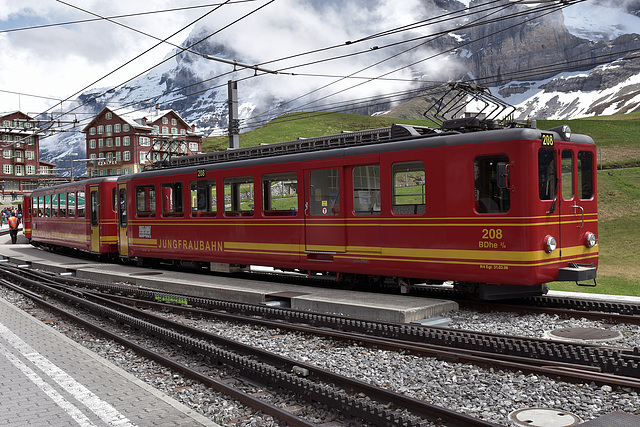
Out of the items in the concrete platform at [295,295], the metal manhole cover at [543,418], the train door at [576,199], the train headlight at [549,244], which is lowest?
the metal manhole cover at [543,418]

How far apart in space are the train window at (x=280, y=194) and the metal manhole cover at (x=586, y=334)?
20.8 feet

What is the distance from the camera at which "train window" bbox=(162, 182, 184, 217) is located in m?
17.0

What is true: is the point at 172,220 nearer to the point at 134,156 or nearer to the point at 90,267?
the point at 90,267

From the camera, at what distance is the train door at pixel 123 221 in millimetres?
19672

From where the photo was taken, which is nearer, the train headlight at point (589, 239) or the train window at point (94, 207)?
the train headlight at point (589, 239)

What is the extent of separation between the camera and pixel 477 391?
6.17 meters

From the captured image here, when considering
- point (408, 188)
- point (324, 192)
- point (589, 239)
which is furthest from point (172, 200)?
point (589, 239)

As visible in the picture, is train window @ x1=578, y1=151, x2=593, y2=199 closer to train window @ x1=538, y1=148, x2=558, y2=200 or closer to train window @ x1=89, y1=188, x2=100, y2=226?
train window @ x1=538, y1=148, x2=558, y2=200

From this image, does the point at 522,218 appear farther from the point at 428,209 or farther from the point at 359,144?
the point at 359,144

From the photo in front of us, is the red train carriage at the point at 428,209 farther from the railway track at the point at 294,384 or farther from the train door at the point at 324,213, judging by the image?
the railway track at the point at 294,384

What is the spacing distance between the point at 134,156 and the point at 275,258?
86757mm

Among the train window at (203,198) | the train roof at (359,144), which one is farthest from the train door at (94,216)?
the train window at (203,198)

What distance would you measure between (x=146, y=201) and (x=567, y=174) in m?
12.4

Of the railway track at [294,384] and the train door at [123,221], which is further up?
the train door at [123,221]
